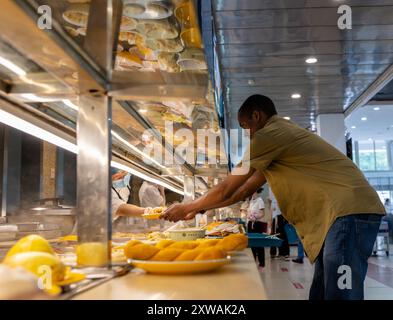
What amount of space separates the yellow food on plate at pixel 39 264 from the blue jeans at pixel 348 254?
4.82 ft

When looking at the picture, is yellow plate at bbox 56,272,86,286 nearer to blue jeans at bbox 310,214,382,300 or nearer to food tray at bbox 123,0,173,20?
food tray at bbox 123,0,173,20

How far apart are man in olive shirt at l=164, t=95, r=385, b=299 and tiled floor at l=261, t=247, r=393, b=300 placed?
2.61 meters

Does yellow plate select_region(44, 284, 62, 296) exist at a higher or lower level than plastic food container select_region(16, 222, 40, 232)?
lower

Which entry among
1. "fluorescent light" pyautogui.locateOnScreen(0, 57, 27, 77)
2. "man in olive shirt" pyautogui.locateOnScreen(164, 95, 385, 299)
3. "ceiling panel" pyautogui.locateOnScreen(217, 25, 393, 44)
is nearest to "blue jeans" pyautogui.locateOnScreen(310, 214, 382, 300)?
"man in olive shirt" pyautogui.locateOnScreen(164, 95, 385, 299)

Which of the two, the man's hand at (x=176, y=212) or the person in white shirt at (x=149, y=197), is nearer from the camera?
the man's hand at (x=176, y=212)

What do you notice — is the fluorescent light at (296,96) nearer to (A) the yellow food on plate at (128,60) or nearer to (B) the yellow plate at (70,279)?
(A) the yellow food on plate at (128,60)

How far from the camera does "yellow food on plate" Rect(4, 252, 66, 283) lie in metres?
0.90

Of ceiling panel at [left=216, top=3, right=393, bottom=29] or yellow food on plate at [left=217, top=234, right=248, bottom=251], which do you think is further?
ceiling panel at [left=216, top=3, right=393, bottom=29]

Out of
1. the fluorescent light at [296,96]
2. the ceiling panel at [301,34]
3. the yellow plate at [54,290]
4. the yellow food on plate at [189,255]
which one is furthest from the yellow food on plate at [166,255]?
the fluorescent light at [296,96]

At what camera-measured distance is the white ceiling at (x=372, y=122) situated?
1205 centimetres

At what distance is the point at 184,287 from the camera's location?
1.05 meters

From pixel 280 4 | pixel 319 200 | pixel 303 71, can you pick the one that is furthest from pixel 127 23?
pixel 303 71

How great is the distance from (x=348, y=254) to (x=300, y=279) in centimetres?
511
